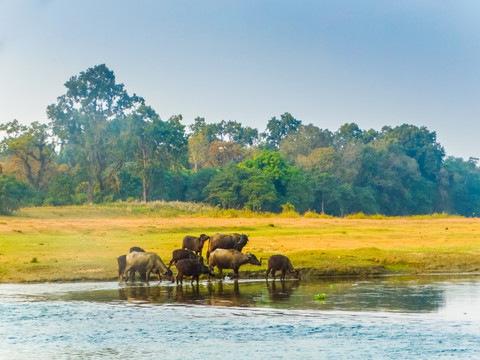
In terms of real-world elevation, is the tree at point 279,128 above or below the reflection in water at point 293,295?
above

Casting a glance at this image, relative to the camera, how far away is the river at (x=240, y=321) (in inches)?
496

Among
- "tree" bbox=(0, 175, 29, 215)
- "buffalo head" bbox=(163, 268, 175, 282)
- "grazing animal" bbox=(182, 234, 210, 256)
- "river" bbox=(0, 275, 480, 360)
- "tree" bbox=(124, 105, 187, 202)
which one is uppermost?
"tree" bbox=(124, 105, 187, 202)

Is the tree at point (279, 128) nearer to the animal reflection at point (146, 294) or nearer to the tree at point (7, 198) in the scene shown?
the tree at point (7, 198)

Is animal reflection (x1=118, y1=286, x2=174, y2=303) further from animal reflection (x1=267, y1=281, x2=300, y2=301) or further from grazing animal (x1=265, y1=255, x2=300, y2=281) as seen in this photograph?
grazing animal (x1=265, y1=255, x2=300, y2=281)

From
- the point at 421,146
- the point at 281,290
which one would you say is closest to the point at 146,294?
the point at 281,290

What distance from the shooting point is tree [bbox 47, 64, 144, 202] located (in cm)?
7375

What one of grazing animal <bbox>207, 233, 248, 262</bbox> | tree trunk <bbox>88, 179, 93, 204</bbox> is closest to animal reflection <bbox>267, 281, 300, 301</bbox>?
grazing animal <bbox>207, 233, 248, 262</bbox>

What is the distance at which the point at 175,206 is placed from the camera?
66188mm

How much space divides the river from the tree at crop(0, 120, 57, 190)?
177 feet

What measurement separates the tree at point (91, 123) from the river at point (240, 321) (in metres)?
54.5

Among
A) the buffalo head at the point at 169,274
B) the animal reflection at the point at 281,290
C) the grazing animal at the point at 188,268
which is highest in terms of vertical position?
the grazing animal at the point at 188,268

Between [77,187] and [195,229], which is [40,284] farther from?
[77,187]

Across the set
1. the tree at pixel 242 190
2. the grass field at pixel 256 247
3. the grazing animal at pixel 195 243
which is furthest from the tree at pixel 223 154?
the grazing animal at pixel 195 243

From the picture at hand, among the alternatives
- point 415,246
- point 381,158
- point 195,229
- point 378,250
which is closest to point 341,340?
point 378,250
